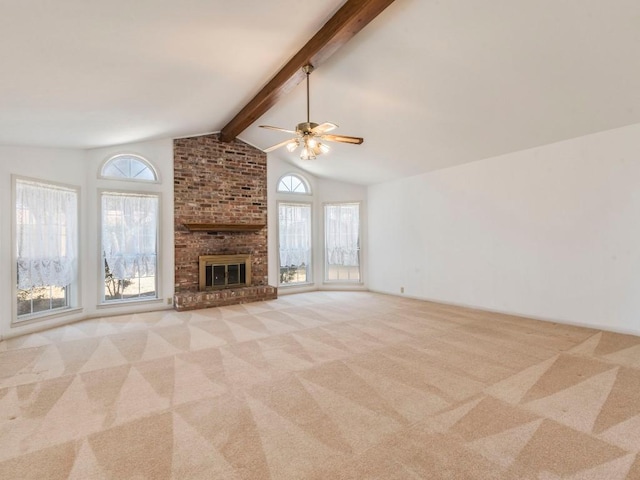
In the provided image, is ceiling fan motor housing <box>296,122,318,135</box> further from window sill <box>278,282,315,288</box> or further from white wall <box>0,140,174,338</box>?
window sill <box>278,282,315,288</box>

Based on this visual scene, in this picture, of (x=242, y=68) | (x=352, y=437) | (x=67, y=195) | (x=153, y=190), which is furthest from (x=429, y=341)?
(x=67, y=195)

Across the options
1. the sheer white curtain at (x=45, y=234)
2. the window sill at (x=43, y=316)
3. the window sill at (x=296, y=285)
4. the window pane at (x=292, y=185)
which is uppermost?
the window pane at (x=292, y=185)

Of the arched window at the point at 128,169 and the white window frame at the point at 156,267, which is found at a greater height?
the arched window at the point at 128,169

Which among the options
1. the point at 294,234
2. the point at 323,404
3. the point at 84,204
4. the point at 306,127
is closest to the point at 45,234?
the point at 84,204

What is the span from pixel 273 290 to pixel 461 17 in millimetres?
5306

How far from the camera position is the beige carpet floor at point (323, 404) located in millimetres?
1755

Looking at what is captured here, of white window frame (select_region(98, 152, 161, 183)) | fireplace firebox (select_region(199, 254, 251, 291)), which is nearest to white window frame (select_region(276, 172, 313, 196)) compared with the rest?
fireplace firebox (select_region(199, 254, 251, 291))

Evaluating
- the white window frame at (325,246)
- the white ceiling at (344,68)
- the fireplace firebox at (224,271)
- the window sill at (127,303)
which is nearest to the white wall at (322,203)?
the white window frame at (325,246)

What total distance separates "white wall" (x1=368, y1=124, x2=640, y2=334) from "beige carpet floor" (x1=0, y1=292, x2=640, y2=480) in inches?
23.3

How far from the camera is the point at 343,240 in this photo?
7.55 meters

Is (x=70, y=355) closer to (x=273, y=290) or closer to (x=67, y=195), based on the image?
(x=67, y=195)

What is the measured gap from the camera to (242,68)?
362 cm

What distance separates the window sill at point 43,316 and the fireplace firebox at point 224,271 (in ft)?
6.34

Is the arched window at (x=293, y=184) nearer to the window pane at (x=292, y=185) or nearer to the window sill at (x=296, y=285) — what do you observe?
the window pane at (x=292, y=185)
